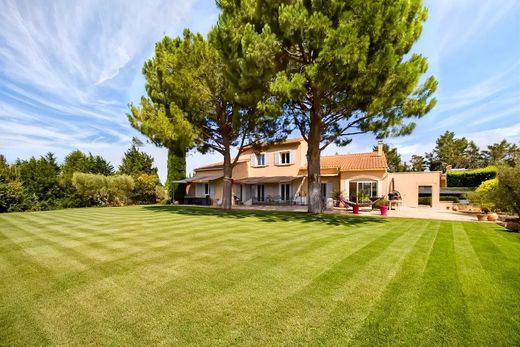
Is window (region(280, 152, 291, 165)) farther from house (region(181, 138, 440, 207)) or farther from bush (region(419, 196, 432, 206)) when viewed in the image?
bush (region(419, 196, 432, 206))

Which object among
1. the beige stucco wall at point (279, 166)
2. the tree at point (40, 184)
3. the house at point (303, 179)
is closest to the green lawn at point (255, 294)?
the house at point (303, 179)

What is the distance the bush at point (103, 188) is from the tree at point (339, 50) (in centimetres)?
2640

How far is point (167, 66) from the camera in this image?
20922 mm

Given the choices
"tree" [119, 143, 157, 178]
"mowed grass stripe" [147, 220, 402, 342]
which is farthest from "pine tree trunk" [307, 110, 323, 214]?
"tree" [119, 143, 157, 178]

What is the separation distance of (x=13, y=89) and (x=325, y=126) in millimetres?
23078

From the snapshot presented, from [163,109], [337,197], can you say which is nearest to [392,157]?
[337,197]

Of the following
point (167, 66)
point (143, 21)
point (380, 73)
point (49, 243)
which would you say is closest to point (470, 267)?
point (380, 73)

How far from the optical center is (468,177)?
42.9 m

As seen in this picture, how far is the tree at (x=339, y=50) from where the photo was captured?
1288 centimetres

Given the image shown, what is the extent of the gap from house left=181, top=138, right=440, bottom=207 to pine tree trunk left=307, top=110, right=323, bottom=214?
813cm

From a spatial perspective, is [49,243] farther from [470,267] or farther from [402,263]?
[470,267]

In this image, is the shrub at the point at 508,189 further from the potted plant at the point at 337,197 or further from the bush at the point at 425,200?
the bush at the point at 425,200

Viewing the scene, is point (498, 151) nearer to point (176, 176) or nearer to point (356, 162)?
point (356, 162)

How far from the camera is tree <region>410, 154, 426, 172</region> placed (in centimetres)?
6590
